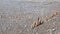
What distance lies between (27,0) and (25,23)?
6.61 ft

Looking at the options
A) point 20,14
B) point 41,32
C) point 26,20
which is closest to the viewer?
point 41,32

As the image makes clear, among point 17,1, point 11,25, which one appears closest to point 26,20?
point 11,25

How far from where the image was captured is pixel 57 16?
2.88m

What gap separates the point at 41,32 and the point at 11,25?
575 millimetres

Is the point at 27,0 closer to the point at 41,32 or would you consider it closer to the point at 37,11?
the point at 37,11

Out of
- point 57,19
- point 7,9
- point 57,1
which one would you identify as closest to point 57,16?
point 57,19

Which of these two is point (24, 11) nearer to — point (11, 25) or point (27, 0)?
point (11, 25)

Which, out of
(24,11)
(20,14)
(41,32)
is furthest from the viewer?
(24,11)

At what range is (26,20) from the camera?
9.32ft

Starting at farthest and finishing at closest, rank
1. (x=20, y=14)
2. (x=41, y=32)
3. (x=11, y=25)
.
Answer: (x=20, y=14) < (x=11, y=25) < (x=41, y=32)

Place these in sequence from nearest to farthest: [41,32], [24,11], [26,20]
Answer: [41,32]
[26,20]
[24,11]

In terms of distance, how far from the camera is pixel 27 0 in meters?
4.62

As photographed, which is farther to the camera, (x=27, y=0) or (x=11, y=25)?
(x=27, y=0)

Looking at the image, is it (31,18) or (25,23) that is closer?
(25,23)
